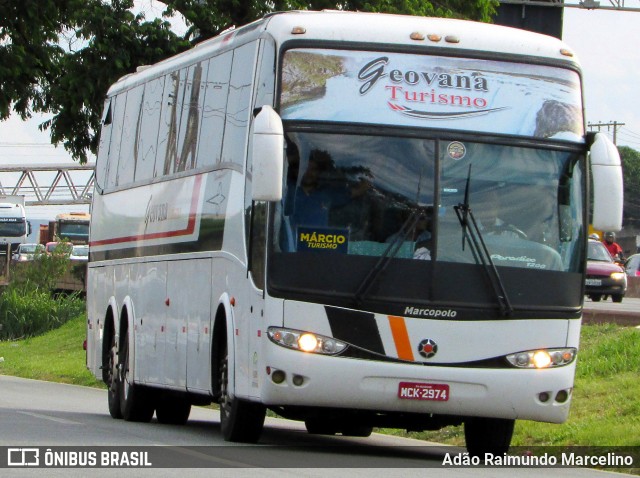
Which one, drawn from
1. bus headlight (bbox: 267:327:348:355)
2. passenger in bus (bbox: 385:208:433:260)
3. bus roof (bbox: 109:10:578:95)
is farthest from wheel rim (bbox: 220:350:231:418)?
bus roof (bbox: 109:10:578:95)

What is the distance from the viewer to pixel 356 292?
489 inches

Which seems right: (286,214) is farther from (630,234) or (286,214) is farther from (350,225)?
(630,234)

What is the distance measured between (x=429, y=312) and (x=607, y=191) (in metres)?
1.74

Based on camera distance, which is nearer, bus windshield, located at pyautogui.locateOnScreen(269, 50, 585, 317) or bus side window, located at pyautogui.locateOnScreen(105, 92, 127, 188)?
bus windshield, located at pyautogui.locateOnScreen(269, 50, 585, 317)

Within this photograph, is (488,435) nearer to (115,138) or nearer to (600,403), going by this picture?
(600,403)

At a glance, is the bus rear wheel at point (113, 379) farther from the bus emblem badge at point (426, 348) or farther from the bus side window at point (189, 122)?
the bus emblem badge at point (426, 348)

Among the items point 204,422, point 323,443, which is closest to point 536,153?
point 323,443

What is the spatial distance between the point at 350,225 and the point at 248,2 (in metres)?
20.1

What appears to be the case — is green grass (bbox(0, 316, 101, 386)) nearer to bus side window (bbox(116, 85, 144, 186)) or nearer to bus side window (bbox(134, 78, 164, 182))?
bus side window (bbox(116, 85, 144, 186))

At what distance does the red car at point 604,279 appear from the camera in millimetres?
36500

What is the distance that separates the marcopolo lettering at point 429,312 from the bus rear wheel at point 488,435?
4.74 ft

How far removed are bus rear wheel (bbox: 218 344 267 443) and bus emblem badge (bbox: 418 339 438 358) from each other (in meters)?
1.72

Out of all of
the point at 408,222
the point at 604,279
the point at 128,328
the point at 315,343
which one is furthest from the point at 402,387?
the point at 604,279

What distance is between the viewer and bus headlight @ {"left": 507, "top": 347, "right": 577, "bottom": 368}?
12664 mm
